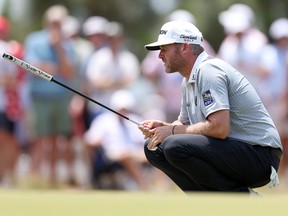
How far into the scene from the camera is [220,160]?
27.5 ft

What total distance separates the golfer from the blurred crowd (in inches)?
Answer: 187

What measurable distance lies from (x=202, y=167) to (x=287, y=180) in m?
5.55

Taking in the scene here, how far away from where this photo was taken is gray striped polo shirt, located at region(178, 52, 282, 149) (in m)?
8.34

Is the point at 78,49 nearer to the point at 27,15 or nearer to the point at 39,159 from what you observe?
the point at 39,159

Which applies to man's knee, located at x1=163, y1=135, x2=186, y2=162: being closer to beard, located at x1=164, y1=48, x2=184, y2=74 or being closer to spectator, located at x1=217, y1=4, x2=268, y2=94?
beard, located at x1=164, y1=48, x2=184, y2=74

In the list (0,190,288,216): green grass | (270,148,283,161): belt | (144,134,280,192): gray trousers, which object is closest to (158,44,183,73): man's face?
(144,134,280,192): gray trousers

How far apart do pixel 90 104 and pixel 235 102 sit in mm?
5667

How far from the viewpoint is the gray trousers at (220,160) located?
838cm

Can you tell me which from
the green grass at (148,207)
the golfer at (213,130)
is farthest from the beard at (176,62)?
the green grass at (148,207)

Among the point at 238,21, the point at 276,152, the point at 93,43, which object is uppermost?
the point at 93,43

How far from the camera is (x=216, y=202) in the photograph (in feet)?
23.3

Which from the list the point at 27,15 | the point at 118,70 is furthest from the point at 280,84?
the point at 27,15

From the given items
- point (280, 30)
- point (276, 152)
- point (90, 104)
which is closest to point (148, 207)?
point (276, 152)

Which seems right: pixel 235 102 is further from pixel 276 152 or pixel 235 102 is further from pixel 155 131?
pixel 155 131
